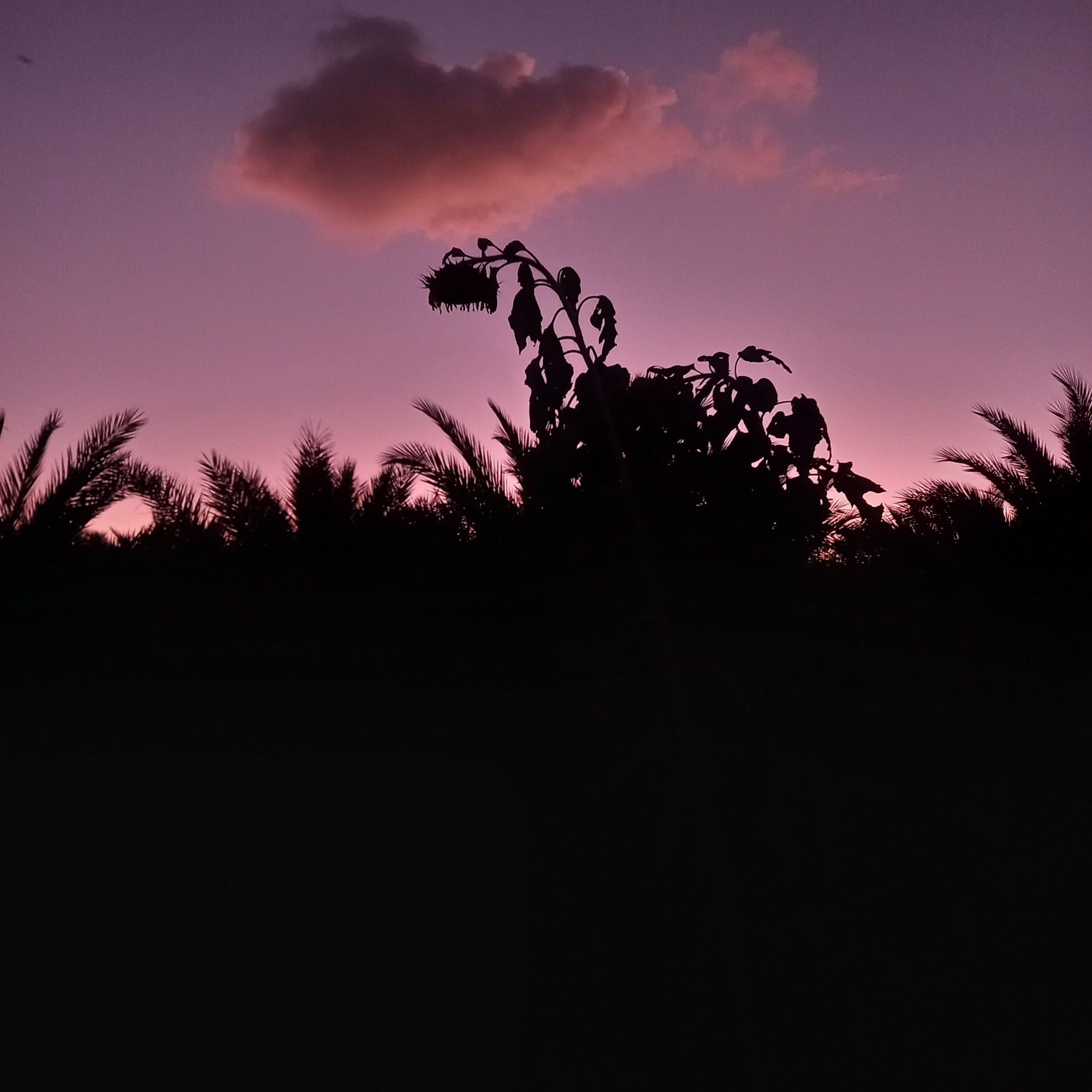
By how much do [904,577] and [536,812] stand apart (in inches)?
76.1

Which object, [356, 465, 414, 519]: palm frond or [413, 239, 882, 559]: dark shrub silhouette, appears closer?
[413, 239, 882, 559]: dark shrub silhouette

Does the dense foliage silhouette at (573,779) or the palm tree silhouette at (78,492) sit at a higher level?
the palm tree silhouette at (78,492)

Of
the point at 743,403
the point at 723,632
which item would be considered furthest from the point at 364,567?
the point at 743,403

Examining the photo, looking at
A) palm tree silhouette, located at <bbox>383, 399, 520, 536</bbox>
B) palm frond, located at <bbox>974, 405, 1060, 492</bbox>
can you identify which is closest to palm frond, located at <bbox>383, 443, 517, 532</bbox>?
palm tree silhouette, located at <bbox>383, 399, 520, 536</bbox>

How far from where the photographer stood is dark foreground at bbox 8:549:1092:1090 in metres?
3.97

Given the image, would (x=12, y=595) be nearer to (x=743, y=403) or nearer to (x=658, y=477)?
(x=658, y=477)

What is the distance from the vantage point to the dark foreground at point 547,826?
3.97 meters

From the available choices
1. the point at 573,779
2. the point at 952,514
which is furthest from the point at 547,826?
the point at 952,514

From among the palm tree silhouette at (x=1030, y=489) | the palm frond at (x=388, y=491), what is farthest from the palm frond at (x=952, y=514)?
the palm frond at (x=388, y=491)

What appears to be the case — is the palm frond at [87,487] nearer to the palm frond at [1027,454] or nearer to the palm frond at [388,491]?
the palm frond at [388,491]

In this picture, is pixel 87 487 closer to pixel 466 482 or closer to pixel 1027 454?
pixel 466 482

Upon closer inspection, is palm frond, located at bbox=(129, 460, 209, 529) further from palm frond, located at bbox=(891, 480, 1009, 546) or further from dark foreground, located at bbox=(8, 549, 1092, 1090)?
palm frond, located at bbox=(891, 480, 1009, 546)

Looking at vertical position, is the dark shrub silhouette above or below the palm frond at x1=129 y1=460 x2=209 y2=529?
below

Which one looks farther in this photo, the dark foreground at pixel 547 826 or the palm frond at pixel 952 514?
the palm frond at pixel 952 514
